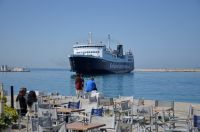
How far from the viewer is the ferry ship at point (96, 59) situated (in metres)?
73.2

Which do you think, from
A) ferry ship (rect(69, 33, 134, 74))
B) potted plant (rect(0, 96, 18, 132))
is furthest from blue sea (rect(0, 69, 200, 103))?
potted plant (rect(0, 96, 18, 132))

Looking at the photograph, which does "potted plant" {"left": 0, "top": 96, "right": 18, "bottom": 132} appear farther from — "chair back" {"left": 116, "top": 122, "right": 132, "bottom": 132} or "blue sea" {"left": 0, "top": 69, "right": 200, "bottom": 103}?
"blue sea" {"left": 0, "top": 69, "right": 200, "bottom": 103}

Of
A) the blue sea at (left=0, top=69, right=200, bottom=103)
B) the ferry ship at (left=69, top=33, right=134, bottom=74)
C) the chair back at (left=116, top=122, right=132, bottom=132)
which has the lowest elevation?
the blue sea at (left=0, top=69, right=200, bottom=103)

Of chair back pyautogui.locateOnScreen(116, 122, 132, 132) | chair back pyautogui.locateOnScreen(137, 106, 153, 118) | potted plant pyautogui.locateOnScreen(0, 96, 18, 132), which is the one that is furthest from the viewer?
chair back pyautogui.locateOnScreen(137, 106, 153, 118)

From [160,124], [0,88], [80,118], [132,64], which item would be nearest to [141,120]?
[160,124]

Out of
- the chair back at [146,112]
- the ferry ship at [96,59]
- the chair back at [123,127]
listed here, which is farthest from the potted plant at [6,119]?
the ferry ship at [96,59]

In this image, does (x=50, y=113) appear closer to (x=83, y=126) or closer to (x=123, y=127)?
(x=83, y=126)

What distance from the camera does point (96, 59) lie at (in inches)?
2948

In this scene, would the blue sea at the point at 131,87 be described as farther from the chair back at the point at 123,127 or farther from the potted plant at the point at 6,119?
the chair back at the point at 123,127

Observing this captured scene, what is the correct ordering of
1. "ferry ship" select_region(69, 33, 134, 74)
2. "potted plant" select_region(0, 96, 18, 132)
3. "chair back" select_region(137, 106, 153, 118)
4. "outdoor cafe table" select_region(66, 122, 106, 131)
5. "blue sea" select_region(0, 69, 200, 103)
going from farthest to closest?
1. "ferry ship" select_region(69, 33, 134, 74)
2. "blue sea" select_region(0, 69, 200, 103)
3. "chair back" select_region(137, 106, 153, 118)
4. "outdoor cafe table" select_region(66, 122, 106, 131)
5. "potted plant" select_region(0, 96, 18, 132)

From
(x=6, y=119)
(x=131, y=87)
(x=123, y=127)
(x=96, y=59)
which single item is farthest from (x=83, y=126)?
(x=96, y=59)

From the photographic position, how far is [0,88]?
8734mm

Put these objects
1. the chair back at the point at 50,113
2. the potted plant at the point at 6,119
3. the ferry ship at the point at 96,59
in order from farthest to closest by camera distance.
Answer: the ferry ship at the point at 96,59 < the chair back at the point at 50,113 < the potted plant at the point at 6,119

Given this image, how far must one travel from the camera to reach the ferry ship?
73.2 m
